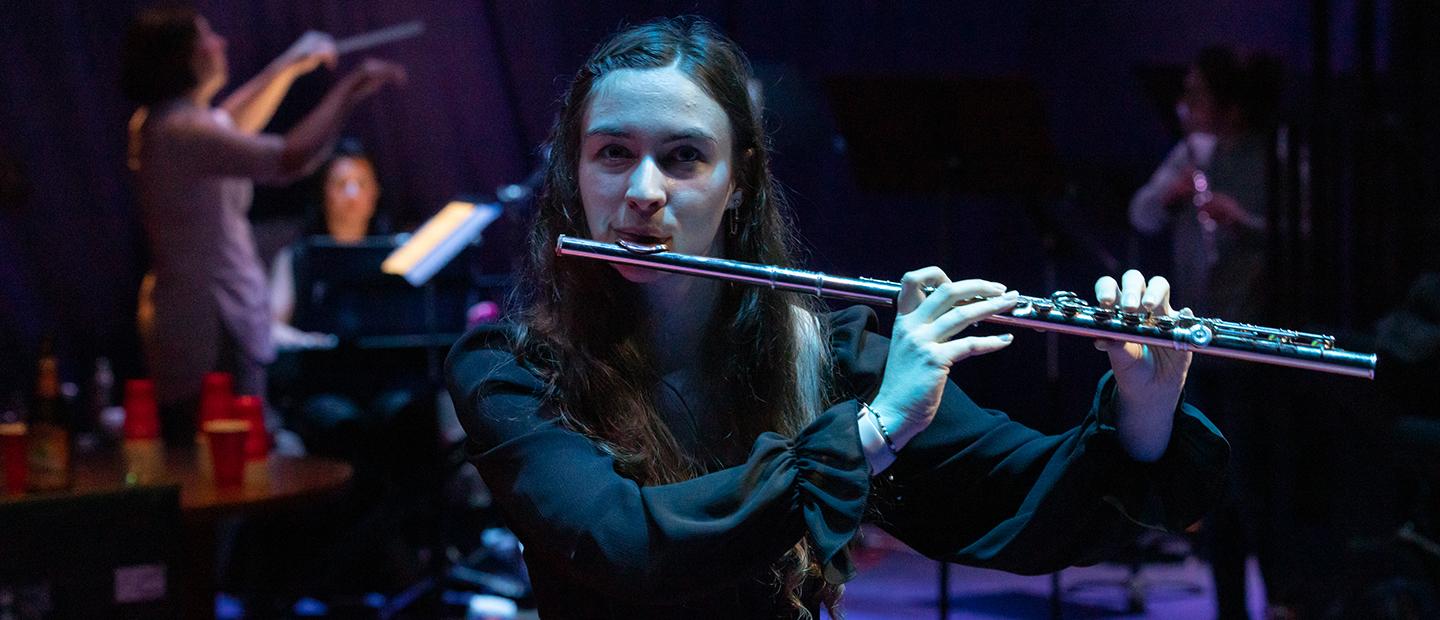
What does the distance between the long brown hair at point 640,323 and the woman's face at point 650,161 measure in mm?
28

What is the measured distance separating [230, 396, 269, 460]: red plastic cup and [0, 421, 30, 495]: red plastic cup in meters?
0.48

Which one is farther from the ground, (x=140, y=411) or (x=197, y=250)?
(x=197, y=250)

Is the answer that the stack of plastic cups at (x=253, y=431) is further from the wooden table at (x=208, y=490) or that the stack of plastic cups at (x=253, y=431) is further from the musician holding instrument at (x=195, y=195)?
the musician holding instrument at (x=195, y=195)

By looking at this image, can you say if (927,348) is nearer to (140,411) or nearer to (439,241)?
(140,411)

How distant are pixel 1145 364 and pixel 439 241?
111 inches

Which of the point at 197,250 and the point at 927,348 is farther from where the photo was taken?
the point at 197,250

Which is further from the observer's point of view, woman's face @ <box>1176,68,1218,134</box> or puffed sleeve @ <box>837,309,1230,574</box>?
woman's face @ <box>1176,68,1218,134</box>

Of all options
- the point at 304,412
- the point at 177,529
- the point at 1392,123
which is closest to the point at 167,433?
the point at 304,412

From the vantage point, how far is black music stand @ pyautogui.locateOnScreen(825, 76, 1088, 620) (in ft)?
12.0

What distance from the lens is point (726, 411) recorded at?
1.61 metres

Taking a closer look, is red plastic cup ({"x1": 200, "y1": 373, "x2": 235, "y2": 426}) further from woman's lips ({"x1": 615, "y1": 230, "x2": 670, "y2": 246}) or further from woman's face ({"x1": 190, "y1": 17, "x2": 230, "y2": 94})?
woman's lips ({"x1": 615, "y1": 230, "x2": 670, "y2": 246})

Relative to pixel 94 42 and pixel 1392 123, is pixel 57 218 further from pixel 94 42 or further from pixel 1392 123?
pixel 1392 123

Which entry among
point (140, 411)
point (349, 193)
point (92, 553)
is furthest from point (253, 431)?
point (349, 193)

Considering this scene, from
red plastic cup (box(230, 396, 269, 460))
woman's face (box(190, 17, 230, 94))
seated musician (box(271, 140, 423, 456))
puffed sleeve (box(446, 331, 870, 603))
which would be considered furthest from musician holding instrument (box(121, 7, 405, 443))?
puffed sleeve (box(446, 331, 870, 603))
